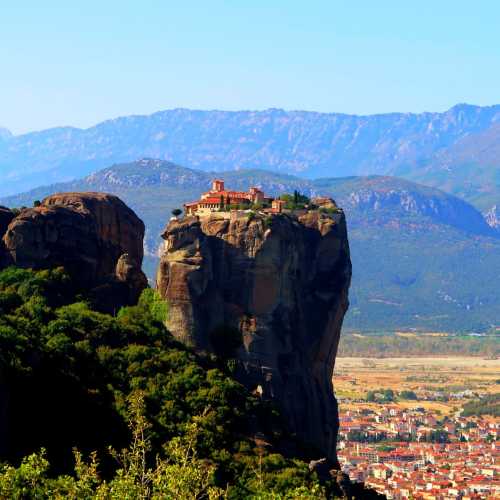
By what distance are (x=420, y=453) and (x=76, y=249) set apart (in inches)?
2912

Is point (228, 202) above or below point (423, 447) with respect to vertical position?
above

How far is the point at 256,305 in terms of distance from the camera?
73500 mm

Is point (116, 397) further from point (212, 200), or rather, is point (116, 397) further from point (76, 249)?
point (212, 200)

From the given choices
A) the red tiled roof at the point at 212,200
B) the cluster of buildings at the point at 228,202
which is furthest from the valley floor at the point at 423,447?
the red tiled roof at the point at 212,200

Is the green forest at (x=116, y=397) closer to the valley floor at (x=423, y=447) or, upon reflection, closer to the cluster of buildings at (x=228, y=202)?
the cluster of buildings at (x=228, y=202)

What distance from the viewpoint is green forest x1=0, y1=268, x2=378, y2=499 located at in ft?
177

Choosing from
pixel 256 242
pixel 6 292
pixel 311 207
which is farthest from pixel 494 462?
pixel 6 292

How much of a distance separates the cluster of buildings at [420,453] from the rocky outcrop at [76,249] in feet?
122

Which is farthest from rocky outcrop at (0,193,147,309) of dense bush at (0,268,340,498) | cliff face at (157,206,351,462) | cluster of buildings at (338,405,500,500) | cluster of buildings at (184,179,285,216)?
cluster of buildings at (338,405,500,500)

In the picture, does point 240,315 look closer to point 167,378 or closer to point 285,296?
point 285,296

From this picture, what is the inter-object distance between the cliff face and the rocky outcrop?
234 cm

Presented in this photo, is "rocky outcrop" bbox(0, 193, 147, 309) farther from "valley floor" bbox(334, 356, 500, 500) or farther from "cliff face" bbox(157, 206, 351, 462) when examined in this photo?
"valley floor" bbox(334, 356, 500, 500)

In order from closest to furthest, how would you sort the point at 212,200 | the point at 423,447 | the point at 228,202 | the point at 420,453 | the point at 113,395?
the point at 113,395
the point at 228,202
the point at 212,200
the point at 420,453
the point at 423,447

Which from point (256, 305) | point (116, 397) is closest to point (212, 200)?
point (256, 305)
